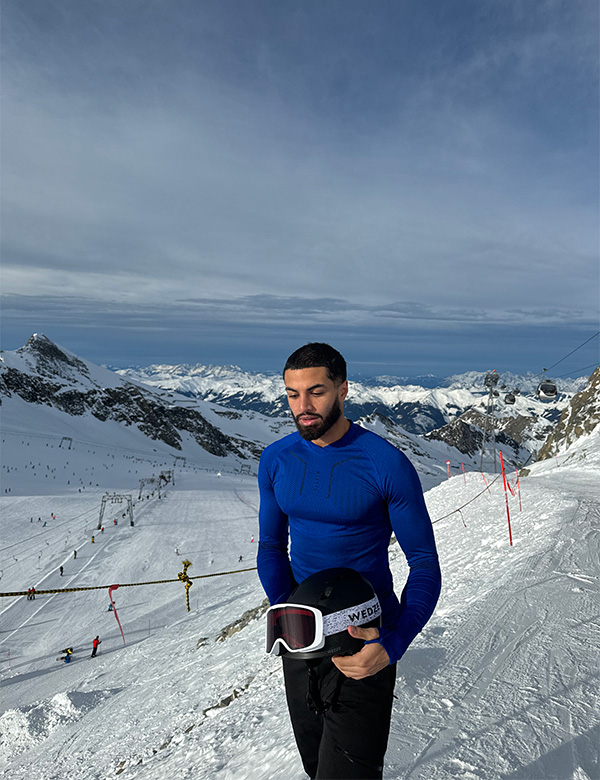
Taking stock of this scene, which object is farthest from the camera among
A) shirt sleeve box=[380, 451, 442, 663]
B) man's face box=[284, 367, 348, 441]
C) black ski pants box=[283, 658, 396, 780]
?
man's face box=[284, 367, 348, 441]

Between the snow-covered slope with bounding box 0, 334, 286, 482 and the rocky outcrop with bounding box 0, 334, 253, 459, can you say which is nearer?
the snow-covered slope with bounding box 0, 334, 286, 482

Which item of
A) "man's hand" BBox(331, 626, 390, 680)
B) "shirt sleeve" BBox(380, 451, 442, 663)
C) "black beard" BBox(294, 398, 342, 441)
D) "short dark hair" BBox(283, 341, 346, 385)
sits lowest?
"man's hand" BBox(331, 626, 390, 680)

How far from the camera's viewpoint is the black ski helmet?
7.50ft

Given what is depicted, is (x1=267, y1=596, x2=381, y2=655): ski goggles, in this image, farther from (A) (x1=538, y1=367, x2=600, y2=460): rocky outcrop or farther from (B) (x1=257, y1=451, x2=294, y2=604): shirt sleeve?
(A) (x1=538, y1=367, x2=600, y2=460): rocky outcrop

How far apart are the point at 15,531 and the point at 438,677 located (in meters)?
38.6

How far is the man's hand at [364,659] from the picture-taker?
227 cm

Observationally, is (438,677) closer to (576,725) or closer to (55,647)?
(576,725)

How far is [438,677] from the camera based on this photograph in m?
5.21

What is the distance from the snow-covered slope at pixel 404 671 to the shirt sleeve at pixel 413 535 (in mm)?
2302

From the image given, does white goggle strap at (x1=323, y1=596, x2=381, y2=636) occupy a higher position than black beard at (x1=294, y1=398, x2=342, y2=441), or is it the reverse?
black beard at (x1=294, y1=398, x2=342, y2=441)

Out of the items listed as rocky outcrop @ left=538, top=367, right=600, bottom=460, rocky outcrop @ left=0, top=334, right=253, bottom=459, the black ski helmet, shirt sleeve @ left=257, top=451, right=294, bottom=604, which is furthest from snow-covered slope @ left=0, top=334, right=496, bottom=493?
the black ski helmet

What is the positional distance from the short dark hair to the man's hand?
4.79 feet

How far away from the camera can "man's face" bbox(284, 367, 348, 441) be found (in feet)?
9.14

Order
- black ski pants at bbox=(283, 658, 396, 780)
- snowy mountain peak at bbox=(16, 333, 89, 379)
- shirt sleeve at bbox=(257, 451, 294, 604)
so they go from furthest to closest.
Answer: snowy mountain peak at bbox=(16, 333, 89, 379) < shirt sleeve at bbox=(257, 451, 294, 604) < black ski pants at bbox=(283, 658, 396, 780)
